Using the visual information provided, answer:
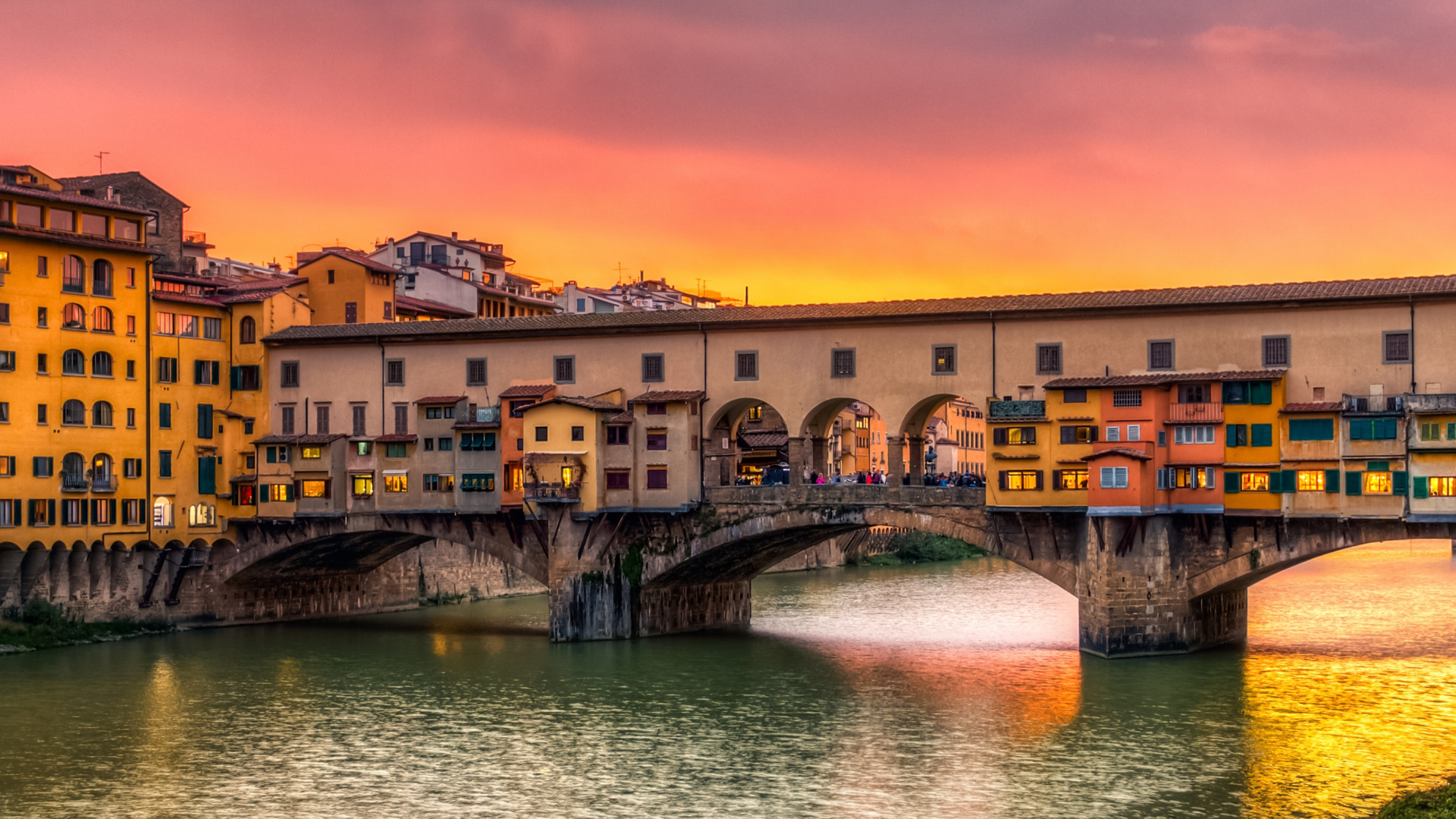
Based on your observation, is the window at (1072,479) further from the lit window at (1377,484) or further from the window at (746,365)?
the window at (746,365)

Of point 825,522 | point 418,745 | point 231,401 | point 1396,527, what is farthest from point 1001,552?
point 231,401

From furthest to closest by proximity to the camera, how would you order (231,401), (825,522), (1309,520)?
(231,401)
(825,522)
(1309,520)

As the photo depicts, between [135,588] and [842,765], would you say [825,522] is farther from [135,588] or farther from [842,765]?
[135,588]

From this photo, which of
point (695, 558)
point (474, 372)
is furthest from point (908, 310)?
point (474, 372)

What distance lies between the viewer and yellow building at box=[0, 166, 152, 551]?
52.2 metres

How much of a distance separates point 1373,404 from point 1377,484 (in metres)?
2.14

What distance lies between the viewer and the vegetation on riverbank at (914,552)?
90312mm

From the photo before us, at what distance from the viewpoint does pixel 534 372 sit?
54.8 metres

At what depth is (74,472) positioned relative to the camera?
178 ft

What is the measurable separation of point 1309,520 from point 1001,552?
848cm

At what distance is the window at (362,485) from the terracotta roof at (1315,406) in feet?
98.8

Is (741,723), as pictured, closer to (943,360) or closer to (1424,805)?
(943,360)

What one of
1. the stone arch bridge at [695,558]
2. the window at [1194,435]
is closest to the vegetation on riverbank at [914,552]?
the stone arch bridge at [695,558]

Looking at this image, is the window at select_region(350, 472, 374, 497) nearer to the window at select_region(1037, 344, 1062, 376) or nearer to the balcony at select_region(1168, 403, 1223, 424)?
the window at select_region(1037, 344, 1062, 376)
